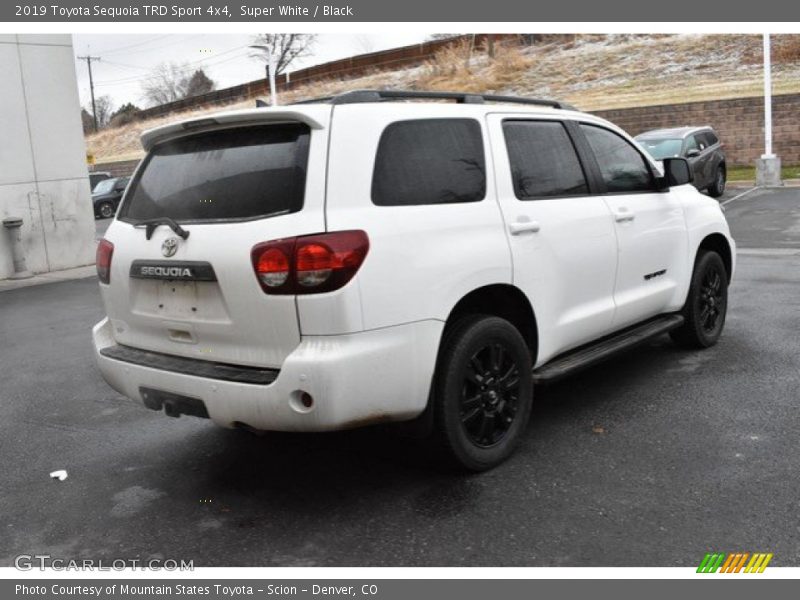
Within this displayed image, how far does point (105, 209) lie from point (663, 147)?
18.8m

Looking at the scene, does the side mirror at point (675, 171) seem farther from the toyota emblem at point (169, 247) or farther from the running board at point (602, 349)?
the toyota emblem at point (169, 247)

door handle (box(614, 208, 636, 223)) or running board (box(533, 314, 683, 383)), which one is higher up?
door handle (box(614, 208, 636, 223))

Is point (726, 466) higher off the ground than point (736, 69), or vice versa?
point (736, 69)

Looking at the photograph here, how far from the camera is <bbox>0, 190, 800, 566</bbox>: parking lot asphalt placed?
3.43m

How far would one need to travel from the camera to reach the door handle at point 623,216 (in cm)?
509

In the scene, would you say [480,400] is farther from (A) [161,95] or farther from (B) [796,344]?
(A) [161,95]

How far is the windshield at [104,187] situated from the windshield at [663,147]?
1855 centimetres

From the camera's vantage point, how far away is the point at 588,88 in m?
37.2

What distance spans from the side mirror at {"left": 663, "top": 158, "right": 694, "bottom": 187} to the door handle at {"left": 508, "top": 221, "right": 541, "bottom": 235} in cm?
175

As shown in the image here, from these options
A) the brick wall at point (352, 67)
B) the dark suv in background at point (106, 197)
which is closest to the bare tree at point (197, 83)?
the brick wall at point (352, 67)

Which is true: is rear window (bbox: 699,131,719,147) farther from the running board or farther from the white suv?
the white suv

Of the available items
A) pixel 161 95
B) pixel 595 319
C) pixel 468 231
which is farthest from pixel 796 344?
pixel 161 95

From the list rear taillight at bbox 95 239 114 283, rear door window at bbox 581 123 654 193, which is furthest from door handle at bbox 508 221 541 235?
rear taillight at bbox 95 239 114 283

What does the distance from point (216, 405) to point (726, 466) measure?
2495 millimetres
